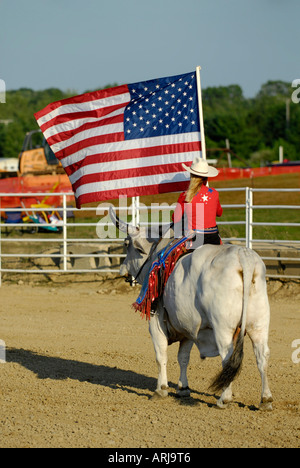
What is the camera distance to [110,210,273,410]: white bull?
5.44 metres

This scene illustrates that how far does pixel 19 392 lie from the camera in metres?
6.63

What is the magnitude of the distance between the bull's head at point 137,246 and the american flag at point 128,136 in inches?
83.8

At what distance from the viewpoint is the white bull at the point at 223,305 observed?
544 centimetres

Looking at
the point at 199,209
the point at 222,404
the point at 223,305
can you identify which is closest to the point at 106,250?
the point at 199,209

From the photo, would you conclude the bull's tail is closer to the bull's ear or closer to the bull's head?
the bull's head

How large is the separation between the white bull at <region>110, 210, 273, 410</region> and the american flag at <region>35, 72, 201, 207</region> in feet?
10.1

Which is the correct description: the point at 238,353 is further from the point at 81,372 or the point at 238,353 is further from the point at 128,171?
the point at 128,171

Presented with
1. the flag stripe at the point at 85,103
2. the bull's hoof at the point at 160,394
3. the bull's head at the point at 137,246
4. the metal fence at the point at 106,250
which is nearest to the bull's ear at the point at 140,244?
the bull's head at the point at 137,246

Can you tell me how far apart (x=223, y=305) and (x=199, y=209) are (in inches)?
41.7

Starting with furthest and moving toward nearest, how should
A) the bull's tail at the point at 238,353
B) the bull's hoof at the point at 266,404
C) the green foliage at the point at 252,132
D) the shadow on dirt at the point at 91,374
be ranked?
the green foliage at the point at 252,132 → the shadow on dirt at the point at 91,374 → the bull's hoof at the point at 266,404 → the bull's tail at the point at 238,353

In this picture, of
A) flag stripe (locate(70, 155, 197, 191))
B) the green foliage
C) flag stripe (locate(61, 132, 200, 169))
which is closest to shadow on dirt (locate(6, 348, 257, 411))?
flag stripe (locate(70, 155, 197, 191))

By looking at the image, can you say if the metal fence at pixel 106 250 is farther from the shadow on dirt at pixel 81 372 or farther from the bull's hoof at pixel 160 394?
the bull's hoof at pixel 160 394

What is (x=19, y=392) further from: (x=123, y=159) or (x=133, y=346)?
(x=123, y=159)

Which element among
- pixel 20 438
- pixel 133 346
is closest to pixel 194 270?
pixel 20 438
